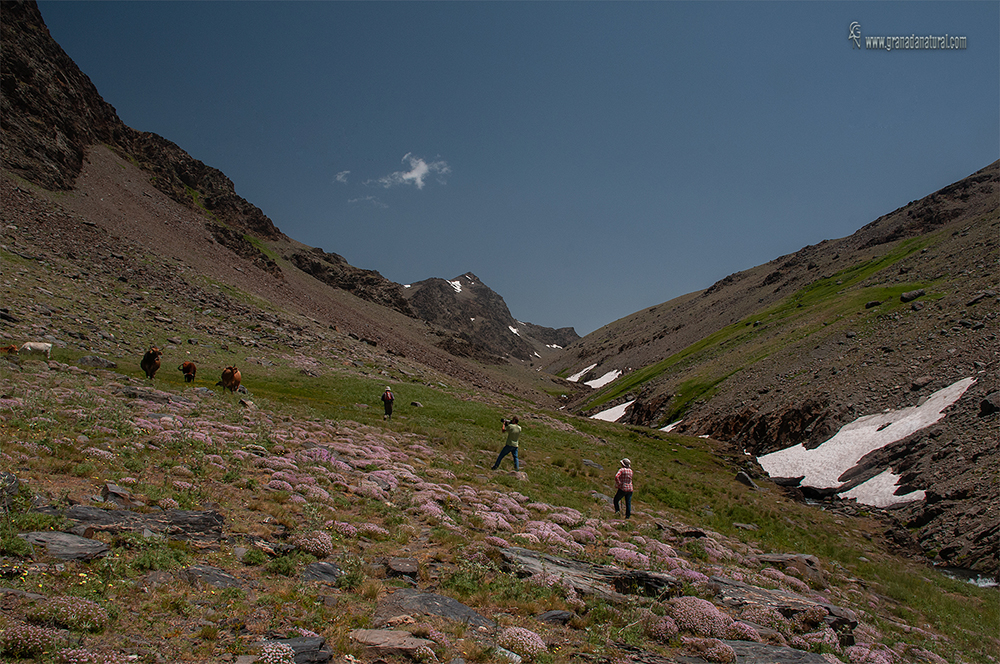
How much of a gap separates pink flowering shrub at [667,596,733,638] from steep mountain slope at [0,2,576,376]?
243 ft

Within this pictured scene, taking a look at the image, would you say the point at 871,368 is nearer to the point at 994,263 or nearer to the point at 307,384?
the point at 994,263

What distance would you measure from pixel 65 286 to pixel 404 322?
8802cm

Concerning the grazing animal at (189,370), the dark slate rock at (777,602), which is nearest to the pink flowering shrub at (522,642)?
the dark slate rock at (777,602)

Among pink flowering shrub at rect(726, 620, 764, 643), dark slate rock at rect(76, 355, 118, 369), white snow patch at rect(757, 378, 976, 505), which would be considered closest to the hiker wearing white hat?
dark slate rock at rect(76, 355, 118, 369)

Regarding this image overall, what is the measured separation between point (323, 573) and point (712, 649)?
7.48 meters

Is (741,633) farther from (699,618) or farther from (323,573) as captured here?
(323,573)

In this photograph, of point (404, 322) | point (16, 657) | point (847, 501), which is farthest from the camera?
point (404, 322)

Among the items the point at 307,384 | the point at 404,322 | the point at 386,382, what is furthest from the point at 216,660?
the point at 404,322

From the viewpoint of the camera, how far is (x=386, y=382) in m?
49.7

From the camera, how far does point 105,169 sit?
8112 cm

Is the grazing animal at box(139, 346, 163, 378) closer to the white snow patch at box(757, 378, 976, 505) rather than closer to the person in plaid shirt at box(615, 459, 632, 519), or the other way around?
the person in plaid shirt at box(615, 459, 632, 519)

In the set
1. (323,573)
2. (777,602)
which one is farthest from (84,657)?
(777,602)

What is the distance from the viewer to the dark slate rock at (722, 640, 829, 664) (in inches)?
344

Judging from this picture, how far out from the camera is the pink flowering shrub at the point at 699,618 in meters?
9.49
